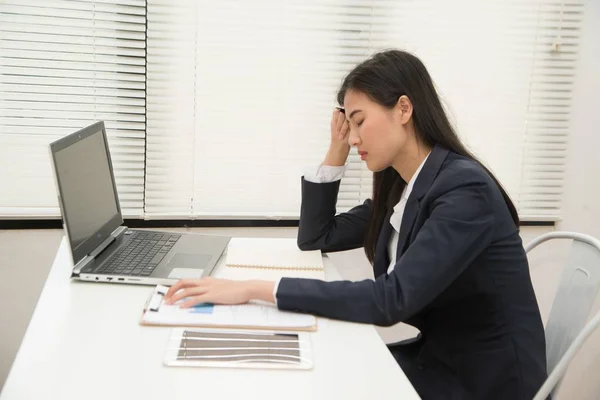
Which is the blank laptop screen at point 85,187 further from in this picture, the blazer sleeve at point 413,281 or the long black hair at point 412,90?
the long black hair at point 412,90

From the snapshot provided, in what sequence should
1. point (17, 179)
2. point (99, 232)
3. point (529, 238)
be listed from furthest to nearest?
point (529, 238), point (17, 179), point (99, 232)

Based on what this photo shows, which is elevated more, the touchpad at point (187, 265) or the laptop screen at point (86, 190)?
the laptop screen at point (86, 190)

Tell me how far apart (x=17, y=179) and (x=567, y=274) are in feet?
5.95

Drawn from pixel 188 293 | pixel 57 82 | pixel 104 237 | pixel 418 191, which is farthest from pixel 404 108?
pixel 57 82

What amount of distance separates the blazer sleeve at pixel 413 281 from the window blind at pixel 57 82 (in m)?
1.24

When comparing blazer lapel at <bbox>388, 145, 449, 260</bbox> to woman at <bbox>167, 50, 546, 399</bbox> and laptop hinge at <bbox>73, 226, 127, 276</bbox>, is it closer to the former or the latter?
woman at <bbox>167, 50, 546, 399</bbox>

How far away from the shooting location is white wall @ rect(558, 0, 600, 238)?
2.52 meters

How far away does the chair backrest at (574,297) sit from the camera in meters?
1.52

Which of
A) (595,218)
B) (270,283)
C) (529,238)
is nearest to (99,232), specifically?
(270,283)

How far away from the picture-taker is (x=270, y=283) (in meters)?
1.38

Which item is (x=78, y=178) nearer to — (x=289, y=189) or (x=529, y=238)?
(x=289, y=189)

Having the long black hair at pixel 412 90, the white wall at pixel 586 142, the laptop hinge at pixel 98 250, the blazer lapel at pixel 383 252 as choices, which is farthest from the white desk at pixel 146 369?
the white wall at pixel 586 142

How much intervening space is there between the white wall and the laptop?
151cm

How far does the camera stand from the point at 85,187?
167 cm
